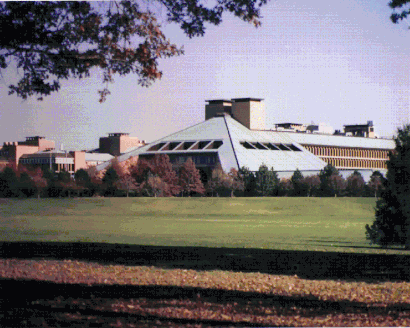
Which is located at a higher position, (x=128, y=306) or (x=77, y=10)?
(x=77, y=10)

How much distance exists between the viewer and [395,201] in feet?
56.5

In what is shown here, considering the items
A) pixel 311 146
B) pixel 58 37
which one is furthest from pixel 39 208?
pixel 311 146

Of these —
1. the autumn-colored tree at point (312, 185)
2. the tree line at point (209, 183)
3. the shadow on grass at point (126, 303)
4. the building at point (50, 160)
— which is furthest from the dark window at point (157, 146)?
the shadow on grass at point (126, 303)

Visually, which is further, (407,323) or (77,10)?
(77,10)

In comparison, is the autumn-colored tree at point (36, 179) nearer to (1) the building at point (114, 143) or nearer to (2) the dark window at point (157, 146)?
(1) the building at point (114, 143)

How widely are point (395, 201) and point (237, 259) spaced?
5069 mm

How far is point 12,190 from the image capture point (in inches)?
1949

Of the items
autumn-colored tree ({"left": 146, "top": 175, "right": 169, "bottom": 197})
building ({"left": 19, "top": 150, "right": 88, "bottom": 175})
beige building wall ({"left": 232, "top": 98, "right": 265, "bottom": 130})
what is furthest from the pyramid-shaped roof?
building ({"left": 19, "top": 150, "right": 88, "bottom": 175})

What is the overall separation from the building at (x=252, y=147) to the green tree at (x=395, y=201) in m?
69.0

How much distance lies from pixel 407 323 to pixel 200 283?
163 inches

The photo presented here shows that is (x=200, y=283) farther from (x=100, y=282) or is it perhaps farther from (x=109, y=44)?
(x=109, y=44)

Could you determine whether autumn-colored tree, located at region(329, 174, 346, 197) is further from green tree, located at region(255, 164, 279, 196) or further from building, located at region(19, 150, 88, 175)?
building, located at region(19, 150, 88, 175)

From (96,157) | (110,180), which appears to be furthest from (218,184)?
(96,157)

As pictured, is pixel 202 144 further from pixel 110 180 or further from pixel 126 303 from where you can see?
pixel 126 303
